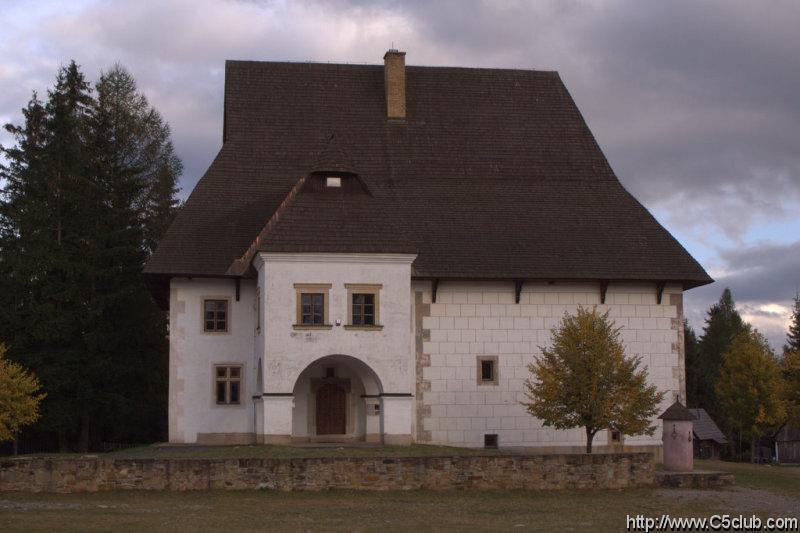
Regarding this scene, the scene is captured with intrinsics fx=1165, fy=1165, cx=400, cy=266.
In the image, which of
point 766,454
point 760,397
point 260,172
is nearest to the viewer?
point 260,172

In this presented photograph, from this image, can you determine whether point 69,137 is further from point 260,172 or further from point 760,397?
point 760,397

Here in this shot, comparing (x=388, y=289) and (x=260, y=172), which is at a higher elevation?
(x=260, y=172)

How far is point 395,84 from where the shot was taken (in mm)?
39969

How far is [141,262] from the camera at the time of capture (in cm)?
4566

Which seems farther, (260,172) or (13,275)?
(13,275)

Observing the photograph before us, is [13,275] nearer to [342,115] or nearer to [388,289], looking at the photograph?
[342,115]

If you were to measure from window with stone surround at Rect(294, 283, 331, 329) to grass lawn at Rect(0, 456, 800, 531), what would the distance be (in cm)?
886

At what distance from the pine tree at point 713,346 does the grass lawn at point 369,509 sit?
51251mm

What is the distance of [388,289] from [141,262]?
16.5m

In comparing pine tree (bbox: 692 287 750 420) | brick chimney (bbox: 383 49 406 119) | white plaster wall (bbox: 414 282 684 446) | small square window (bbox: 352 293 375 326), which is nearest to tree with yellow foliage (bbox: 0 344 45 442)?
small square window (bbox: 352 293 375 326)

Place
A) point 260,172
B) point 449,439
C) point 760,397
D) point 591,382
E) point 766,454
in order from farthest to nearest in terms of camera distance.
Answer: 1. point 766,454
2. point 760,397
3. point 260,172
4. point 449,439
5. point 591,382

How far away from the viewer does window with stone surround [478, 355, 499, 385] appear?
115 feet

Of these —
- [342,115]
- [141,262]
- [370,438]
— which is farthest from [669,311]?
[141,262]

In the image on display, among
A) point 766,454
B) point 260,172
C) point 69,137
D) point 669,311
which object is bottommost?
point 766,454
